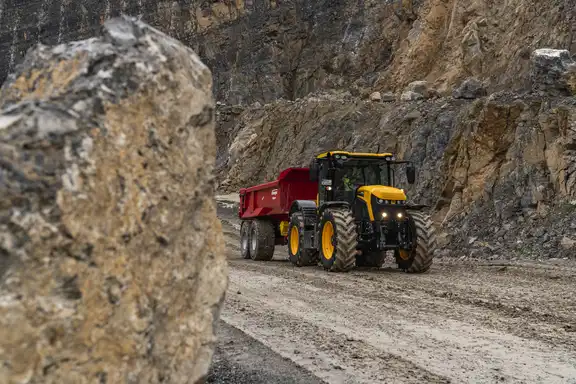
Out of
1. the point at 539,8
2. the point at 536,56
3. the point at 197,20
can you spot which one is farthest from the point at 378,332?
the point at 197,20

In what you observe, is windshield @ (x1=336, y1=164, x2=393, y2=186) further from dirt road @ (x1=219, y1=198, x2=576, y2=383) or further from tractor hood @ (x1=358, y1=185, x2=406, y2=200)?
dirt road @ (x1=219, y1=198, x2=576, y2=383)

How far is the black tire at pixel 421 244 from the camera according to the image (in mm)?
11180

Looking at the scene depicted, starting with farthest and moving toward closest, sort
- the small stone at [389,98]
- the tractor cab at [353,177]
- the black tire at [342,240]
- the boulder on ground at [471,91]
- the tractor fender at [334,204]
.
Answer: the small stone at [389,98] < the boulder on ground at [471,91] < the tractor cab at [353,177] < the tractor fender at [334,204] < the black tire at [342,240]

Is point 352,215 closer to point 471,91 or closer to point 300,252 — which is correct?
point 300,252

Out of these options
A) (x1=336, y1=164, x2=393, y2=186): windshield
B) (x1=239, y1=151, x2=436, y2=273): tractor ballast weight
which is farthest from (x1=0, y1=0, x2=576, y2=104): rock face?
(x1=239, y1=151, x2=436, y2=273): tractor ballast weight

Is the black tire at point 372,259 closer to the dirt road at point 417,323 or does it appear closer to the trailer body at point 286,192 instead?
the dirt road at point 417,323

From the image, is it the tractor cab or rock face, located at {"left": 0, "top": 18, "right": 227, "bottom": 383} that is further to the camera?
the tractor cab

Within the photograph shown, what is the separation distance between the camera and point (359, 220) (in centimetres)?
1188

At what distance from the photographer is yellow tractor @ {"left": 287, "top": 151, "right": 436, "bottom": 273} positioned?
36.8 ft

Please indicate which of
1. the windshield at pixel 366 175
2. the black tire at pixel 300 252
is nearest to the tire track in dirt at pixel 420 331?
the black tire at pixel 300 252

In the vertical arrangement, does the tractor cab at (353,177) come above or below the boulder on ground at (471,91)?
below

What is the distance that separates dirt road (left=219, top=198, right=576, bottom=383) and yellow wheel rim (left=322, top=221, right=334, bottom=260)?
77cm

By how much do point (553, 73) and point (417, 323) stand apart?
563 inches

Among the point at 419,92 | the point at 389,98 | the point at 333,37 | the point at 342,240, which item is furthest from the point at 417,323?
the point at 333,37
